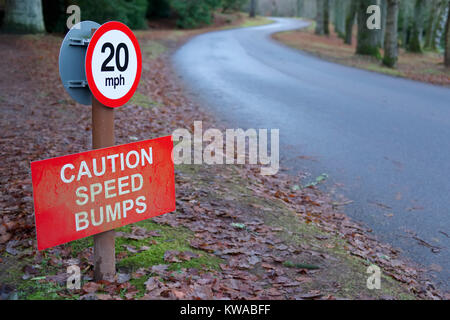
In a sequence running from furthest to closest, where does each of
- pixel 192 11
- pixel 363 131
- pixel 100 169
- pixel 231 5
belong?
pixel 231 5 < pixel 192 11 < pixel 363 131 < pixel 100 169

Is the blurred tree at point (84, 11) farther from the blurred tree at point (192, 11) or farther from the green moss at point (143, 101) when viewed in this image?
the blurred tree at point (192, 11)

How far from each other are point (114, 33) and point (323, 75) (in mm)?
14566

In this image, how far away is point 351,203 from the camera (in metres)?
6.32

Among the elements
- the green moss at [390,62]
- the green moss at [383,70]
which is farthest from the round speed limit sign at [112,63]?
the green moss at [390,62]

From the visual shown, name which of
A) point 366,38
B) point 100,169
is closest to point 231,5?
point 366,38

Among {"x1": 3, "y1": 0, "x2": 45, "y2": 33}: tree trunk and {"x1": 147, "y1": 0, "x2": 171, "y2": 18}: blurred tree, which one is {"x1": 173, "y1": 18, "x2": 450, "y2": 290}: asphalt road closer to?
{"x1": 3, "y1": 0, "x2": 45, "y2": 33}: tree trunk

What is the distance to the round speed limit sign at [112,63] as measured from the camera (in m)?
3.12

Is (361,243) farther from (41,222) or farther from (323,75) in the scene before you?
(323,75)

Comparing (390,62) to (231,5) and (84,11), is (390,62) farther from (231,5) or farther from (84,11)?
(231,5)

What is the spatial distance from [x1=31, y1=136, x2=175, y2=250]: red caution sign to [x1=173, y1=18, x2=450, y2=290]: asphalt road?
3.01m

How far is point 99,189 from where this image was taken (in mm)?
3223

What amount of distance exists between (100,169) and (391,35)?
19.5 m

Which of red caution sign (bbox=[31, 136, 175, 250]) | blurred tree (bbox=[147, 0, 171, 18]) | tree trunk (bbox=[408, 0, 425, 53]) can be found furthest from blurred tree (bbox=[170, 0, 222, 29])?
red caution sign (bbox=[31, 136, 175, 250])
